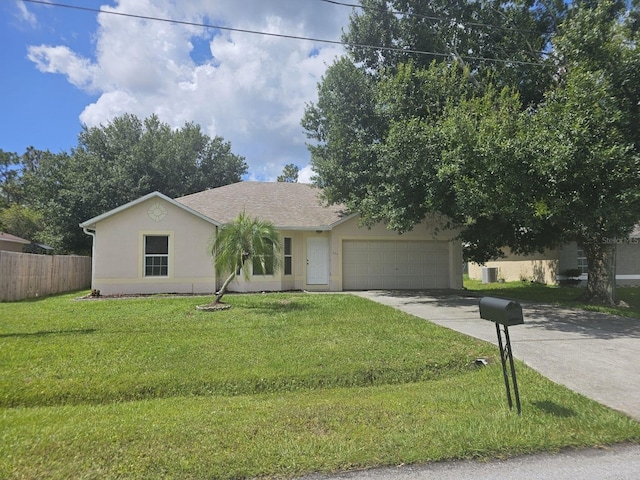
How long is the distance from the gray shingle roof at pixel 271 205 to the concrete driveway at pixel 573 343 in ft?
19.6

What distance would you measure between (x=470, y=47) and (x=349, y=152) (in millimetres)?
5809

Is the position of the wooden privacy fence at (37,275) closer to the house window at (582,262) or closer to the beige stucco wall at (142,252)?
the beige stucco wall at (142,252)

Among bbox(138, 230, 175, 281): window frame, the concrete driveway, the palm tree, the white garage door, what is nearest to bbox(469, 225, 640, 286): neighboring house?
the white garage door

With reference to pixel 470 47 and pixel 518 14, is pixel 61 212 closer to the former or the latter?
pixel 470 47

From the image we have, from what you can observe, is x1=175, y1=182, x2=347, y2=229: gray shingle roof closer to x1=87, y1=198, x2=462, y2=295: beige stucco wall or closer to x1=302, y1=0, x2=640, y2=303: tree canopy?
x1=87, y1=198, x2=462, y2=295: beige stucco wall

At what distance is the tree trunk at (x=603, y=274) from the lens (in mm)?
13797

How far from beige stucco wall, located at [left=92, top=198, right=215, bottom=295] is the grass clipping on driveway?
596 cm

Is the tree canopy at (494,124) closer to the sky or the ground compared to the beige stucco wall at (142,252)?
closer to the sky

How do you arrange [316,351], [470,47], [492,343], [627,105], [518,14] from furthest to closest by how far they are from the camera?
1. [470,47]
2. [518,14]
3. [627,105]
4. [492,343]
5. [316,351]

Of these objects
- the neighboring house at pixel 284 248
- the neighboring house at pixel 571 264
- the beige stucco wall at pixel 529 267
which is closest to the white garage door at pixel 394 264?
the neighboring house at pixel 284 248

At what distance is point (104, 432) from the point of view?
416 cm

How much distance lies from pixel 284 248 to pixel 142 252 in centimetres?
552

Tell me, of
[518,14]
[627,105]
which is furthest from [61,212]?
[627,105]

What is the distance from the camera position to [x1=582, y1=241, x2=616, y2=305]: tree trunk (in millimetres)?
13797
